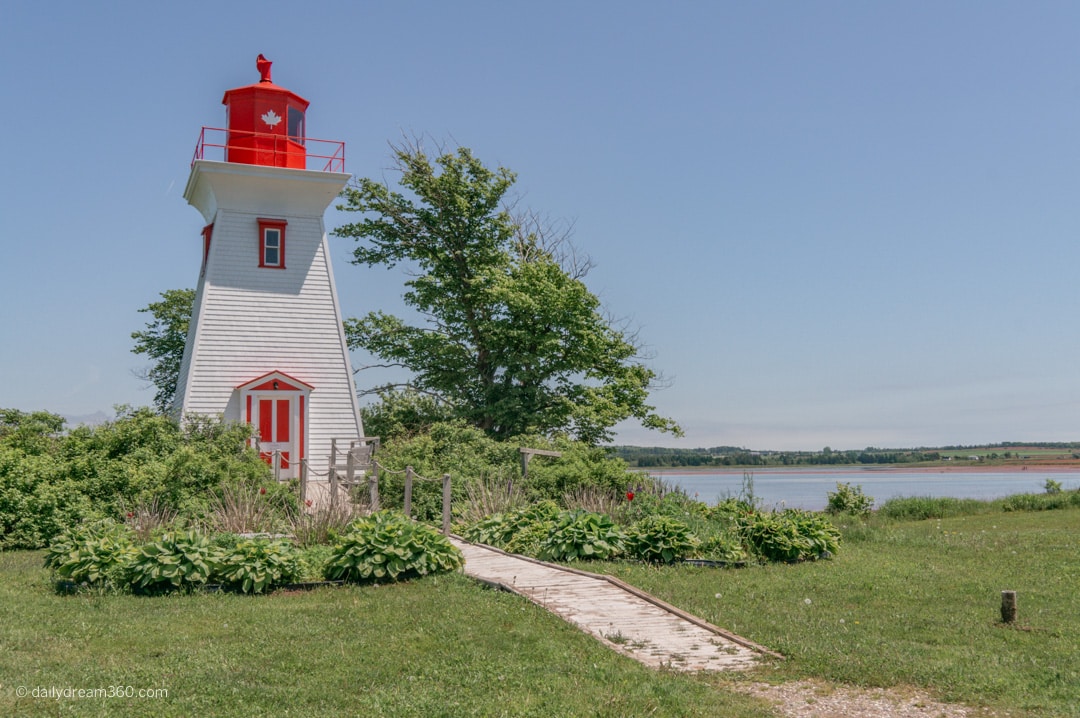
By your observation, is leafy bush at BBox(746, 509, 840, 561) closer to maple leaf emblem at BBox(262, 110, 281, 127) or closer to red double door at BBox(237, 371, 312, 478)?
red double door at BBox(237, 371, 312, 478)

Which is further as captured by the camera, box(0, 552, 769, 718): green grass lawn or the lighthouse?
the lighthouse

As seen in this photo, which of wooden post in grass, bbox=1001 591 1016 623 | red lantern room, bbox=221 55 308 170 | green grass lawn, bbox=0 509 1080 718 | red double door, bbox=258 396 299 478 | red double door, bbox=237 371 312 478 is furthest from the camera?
red lantern room, bbox=221 55 308 170

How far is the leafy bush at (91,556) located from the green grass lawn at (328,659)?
0.40 metres

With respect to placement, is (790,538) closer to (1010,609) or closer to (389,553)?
(1010,609)

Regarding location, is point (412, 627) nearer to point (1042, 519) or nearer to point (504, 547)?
point (504, 547)

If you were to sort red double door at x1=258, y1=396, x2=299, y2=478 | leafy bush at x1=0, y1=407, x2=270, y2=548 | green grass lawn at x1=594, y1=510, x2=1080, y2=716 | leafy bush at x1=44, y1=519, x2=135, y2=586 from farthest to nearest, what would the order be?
1. red double door at x1=258, y1=396, x2=299, y2=478
2. leafy bush at x1=0, y1=407, x2=270, y2=548
3. leafy bush at x1=44, y1=519, x2=135, y2=586
4. green grass lawn at x1=594, y1=510, x2=1080, y2=716

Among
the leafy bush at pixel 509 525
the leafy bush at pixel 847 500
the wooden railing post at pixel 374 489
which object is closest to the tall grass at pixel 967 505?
the leafy bush at pixel 847 500

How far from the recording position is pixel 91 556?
34.5ft

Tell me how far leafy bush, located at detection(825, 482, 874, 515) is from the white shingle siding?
39.1ft

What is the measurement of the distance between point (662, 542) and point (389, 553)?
3799 millimetres

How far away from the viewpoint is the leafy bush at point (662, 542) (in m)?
12.3

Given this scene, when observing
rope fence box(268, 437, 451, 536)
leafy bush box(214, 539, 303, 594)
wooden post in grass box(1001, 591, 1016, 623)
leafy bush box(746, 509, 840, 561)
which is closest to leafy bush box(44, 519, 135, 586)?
leafy bush box(214, 539, 303, 594)

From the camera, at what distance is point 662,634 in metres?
8.29

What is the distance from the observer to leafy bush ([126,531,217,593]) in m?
10.1
